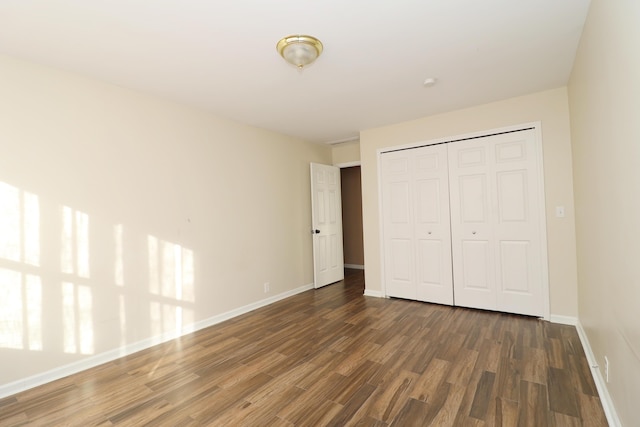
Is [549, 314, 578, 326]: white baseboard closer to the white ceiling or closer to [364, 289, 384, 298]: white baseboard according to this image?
[364, 289, 384, 298]: white baseboard

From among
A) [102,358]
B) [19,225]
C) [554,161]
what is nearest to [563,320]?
[554,161]

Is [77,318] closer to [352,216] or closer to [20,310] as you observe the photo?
[20,310]

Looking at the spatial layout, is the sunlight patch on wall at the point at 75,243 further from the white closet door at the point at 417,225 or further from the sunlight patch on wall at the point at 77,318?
the white closet door at the point at 417,225

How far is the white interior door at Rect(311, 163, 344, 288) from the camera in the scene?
16.0ft

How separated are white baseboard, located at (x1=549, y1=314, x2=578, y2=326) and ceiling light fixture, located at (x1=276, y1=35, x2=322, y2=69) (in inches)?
143

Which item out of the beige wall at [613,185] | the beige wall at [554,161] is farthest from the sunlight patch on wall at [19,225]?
the beige wall at [554,161]

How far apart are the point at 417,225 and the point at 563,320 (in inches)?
72.9

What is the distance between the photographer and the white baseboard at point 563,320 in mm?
3059

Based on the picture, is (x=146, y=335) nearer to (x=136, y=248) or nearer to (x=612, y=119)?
(x=136, y=248)

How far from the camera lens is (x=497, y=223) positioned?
3.46 metres

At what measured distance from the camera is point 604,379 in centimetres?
188

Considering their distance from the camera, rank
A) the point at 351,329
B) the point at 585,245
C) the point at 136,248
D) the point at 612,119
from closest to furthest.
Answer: the point at 612,119 < the point at 585,245 < the point at 136,248 < the point at 351,329

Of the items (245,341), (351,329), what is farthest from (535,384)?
(245,341)

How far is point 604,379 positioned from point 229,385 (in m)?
2.58
